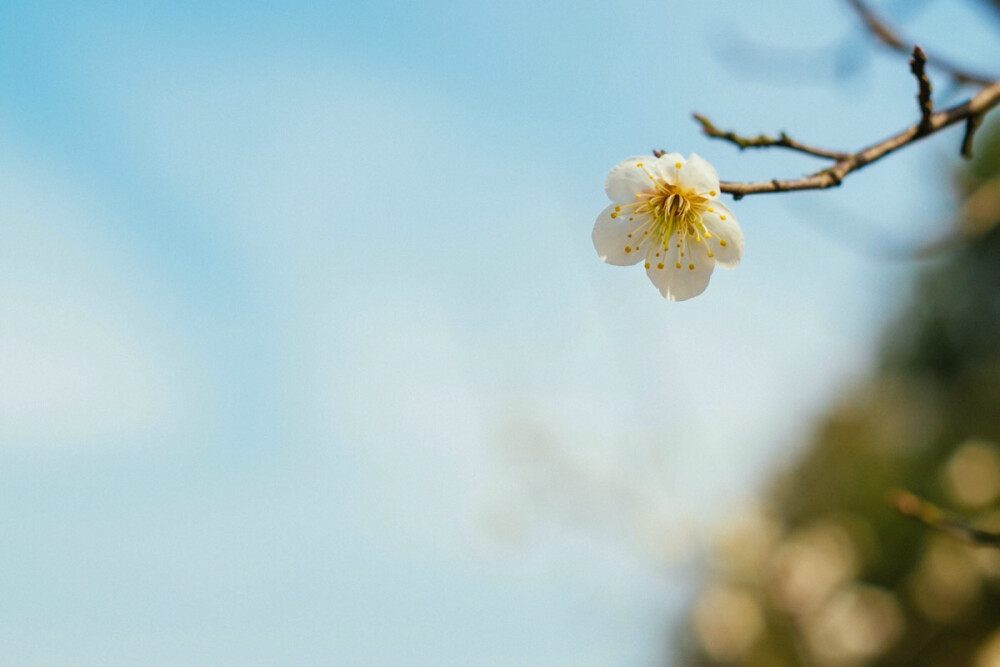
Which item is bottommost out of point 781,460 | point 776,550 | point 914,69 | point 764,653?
point 914,69

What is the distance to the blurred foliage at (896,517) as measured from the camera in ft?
15.8

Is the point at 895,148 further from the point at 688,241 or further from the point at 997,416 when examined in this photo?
the point at 997,416

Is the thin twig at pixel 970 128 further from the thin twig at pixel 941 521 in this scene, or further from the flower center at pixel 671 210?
the thin twig at pixel 941 521

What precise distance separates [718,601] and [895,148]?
4.67 meters

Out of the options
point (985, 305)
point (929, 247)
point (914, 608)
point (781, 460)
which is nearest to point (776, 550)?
point (914, 608)

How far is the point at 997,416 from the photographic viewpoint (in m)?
10.8

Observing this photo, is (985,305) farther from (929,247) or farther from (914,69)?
(914,69)

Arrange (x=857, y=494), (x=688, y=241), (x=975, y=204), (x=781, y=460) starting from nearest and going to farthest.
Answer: (x=688, y=241), (x=975, y=204), (x=857, y=494), (x=781, y=460)

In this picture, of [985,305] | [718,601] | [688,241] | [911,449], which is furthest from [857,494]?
[688,241]

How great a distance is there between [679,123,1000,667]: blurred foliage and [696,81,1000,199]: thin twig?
939 millimetres

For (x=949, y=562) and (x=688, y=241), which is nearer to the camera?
(x=688, y=241)

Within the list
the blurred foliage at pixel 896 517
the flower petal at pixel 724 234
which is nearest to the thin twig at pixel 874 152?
the flower petal at pixel 724 234

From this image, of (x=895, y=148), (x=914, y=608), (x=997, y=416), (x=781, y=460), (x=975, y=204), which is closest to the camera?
(x=895, y=148)

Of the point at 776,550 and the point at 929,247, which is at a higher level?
the point at 776,550
